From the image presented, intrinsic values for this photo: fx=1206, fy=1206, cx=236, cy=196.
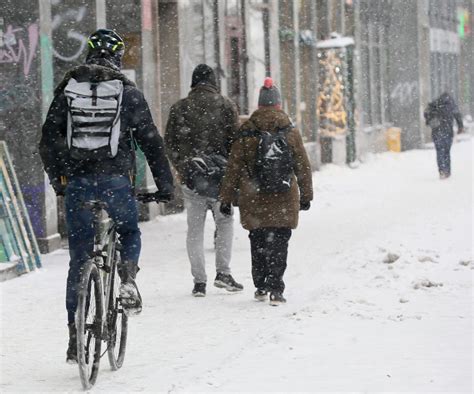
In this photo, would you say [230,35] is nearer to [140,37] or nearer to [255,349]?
[140,37]

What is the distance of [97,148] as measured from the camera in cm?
628

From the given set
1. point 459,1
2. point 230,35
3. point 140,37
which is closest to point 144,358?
point 140,37

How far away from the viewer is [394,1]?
113 feet

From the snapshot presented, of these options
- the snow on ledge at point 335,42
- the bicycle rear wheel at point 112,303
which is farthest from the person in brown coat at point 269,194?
the snow on ledge at point 335,42

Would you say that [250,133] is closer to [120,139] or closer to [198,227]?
[198,227]

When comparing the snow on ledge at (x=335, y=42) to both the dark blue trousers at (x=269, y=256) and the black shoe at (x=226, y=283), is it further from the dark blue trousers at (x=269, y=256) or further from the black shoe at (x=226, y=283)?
the dark blue trousers at (x=269, y=256)

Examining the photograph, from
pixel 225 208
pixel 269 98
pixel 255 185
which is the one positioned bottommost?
pixel 225 208

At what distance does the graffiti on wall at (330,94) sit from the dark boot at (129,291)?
20.4 metres

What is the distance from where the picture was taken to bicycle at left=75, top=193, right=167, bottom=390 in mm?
6039

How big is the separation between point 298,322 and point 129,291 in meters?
1.94

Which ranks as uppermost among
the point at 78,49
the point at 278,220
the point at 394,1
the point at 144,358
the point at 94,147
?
the point at 394,1

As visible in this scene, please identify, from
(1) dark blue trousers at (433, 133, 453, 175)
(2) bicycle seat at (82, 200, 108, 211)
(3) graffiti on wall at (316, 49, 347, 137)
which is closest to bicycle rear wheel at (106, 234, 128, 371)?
(2) bicycle seat at (82, 200, 108, 211)

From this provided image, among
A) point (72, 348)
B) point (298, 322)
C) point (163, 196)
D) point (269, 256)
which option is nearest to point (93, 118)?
point (163, 196)

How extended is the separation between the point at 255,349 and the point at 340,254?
488 centimetres
